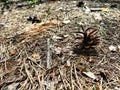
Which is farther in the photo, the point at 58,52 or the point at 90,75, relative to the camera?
the point at 58,52

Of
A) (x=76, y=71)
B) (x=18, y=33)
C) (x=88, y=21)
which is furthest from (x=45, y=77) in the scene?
(x=88, y=21)

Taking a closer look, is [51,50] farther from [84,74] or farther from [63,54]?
[84,74]

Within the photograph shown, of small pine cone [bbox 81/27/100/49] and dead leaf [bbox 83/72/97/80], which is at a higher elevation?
small pine cone [bbox 81/27/100/49]

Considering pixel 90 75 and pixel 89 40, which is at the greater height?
pixel 89 40

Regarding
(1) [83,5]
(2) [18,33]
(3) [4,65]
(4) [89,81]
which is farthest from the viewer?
(1) [83,5]

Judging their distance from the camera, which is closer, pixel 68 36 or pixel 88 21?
pixel 68 36

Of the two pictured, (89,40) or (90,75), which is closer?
(90,75)

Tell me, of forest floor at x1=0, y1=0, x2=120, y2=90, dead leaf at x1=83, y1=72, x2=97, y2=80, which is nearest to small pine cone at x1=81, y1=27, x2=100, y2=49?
forest floor at x1=0, y1=0, x2=120, y2=90

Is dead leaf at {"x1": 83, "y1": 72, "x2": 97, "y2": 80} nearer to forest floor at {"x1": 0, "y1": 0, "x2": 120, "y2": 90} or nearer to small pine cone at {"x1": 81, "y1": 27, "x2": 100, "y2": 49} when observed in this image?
forest floor at {"x1": 0, "y1": 0, "x2": 120, "y2": 90}
